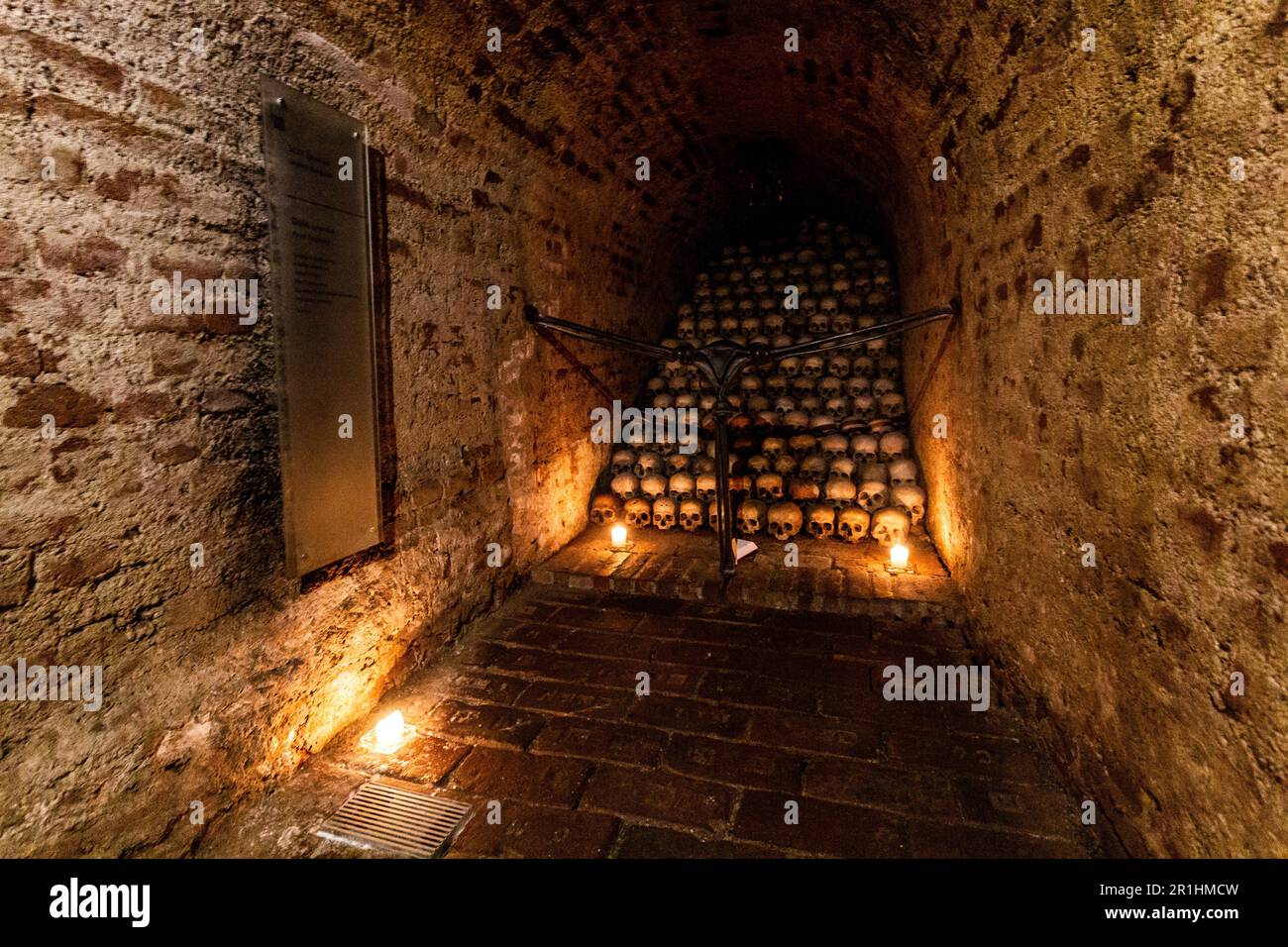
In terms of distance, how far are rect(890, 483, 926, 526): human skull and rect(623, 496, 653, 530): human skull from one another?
1.94 metres

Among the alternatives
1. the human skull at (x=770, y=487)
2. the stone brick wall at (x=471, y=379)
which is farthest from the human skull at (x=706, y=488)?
the stone brick wall at (x=471, y=379)

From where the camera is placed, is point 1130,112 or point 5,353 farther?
point 1130,112

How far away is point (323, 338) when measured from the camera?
2.52 metres

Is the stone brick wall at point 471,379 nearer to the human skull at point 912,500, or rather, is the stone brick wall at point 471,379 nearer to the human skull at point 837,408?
the human skull at point 912,500

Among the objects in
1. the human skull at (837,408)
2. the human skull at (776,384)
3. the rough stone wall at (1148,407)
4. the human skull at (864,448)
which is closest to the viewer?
the rough stone wall at (1148,407)

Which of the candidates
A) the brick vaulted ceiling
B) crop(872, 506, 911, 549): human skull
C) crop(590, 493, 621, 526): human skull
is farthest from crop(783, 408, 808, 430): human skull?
the brick vaulted ceiling

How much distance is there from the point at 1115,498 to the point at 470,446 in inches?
117

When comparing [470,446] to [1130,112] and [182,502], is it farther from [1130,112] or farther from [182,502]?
[1130,112]

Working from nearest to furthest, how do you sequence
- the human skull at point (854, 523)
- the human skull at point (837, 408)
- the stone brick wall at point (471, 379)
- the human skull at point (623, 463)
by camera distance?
the stone brick wall at point (471, 379)
the human skull at point (854, 523)
the human skull at point (837, 408)
the human skull at point (623, 463)

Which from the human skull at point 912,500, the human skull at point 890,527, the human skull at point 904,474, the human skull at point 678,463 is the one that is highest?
the human skull at point 678,463

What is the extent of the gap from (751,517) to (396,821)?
3424 millimetres

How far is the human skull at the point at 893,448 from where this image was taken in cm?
514

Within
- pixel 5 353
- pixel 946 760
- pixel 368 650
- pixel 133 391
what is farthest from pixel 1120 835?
pixel 5 353

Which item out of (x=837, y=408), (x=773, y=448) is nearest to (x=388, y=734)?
(x=773, y=448)
